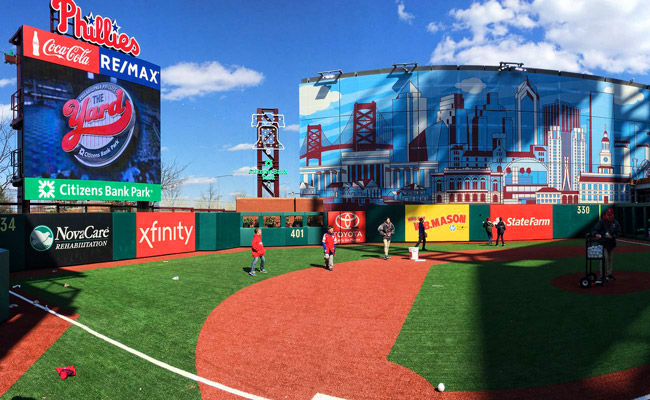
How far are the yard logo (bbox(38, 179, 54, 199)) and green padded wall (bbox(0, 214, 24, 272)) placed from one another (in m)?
4.76

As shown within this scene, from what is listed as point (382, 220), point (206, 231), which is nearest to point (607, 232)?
point (382, 220)

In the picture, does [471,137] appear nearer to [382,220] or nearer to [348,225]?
[382,220]

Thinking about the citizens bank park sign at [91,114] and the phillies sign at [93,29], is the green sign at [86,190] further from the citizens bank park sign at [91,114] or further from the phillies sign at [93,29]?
A: the phillies sign at [93,29]

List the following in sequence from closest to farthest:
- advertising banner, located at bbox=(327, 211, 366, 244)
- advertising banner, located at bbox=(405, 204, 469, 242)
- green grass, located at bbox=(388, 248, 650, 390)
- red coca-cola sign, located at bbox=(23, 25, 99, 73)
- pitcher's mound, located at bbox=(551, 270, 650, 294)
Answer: green grass, located at bbox=(388, 248, 650, 390)
pitcher's mound, located at bbox=(551, 270, 650, 294)
red coca-cola sign, located at bbox=(23, 25, 99, 73)
advertising banner, located at bbox=(327, 211, 366, 244)
advertising banner, located at bbox=(405, 204, 469, 242)

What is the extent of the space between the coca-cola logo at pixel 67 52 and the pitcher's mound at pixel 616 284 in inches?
988

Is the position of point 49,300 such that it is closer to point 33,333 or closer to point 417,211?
point 33,333

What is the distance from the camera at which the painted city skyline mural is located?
45719mm

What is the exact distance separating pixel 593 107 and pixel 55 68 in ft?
187

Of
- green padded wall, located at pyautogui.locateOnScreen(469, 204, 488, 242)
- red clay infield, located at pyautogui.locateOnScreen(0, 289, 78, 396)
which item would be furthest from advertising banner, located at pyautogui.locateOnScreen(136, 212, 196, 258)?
green padded wall, located at pyautogui.locateOnScreen(469, 204, 488, 242)

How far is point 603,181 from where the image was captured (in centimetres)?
4844

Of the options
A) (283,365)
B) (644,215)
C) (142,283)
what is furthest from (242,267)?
(644,215)

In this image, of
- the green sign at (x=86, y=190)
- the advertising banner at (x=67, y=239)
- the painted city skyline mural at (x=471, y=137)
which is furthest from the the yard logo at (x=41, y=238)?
the painted city skyline mural at (x=471, y=137)

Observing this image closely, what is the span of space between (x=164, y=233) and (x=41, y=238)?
5.81m

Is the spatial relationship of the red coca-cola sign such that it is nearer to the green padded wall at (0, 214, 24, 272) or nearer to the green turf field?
the green padded wall at (0, 214, 24, 272)
